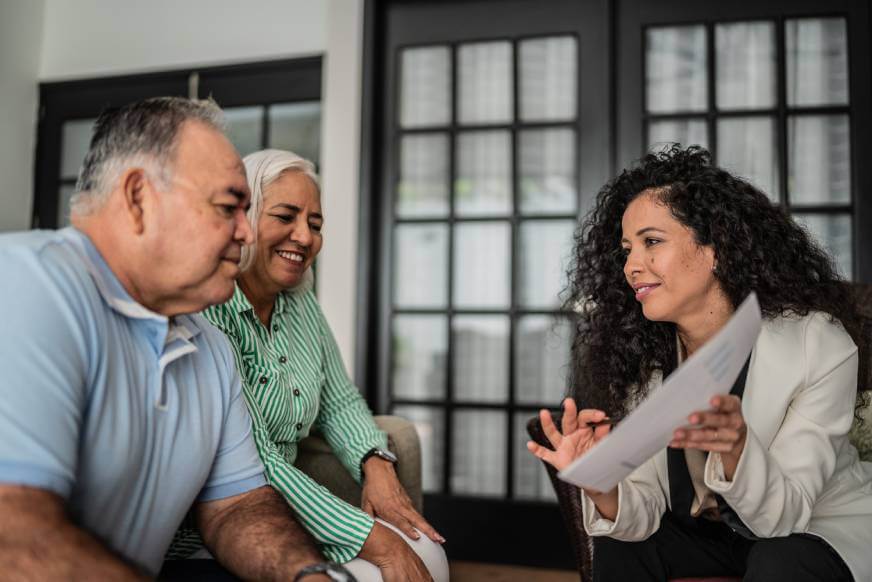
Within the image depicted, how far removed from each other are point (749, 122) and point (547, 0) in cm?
93

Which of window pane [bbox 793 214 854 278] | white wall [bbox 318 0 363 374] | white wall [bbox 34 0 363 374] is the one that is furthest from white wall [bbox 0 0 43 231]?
window pane [bbox 793 214 854 278]

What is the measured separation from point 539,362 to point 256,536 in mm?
2073

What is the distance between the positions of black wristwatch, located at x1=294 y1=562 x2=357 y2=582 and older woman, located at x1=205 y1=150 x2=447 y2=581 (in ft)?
0.87

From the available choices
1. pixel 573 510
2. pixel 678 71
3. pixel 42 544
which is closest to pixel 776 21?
pixel 678 71

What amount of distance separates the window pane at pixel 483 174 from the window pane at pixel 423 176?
64mm

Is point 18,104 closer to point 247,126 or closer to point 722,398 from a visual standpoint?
point 247,126

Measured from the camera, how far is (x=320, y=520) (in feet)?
4.84

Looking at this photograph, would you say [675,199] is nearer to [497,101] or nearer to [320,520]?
[320,520]

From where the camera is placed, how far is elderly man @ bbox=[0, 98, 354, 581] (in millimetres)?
878

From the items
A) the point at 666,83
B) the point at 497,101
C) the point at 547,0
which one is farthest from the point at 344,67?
the point at 666,83

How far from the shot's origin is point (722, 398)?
3.68 ft

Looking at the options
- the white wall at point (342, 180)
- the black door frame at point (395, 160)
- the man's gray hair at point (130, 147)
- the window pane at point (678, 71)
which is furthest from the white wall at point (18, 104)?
the man's gray hair at point (130, 147)

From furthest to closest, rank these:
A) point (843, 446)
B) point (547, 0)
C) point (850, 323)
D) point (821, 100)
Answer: point (547, 0), point (821, 100), point (850, 323), point (843, 446)

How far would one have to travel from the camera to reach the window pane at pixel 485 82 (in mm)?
3229
